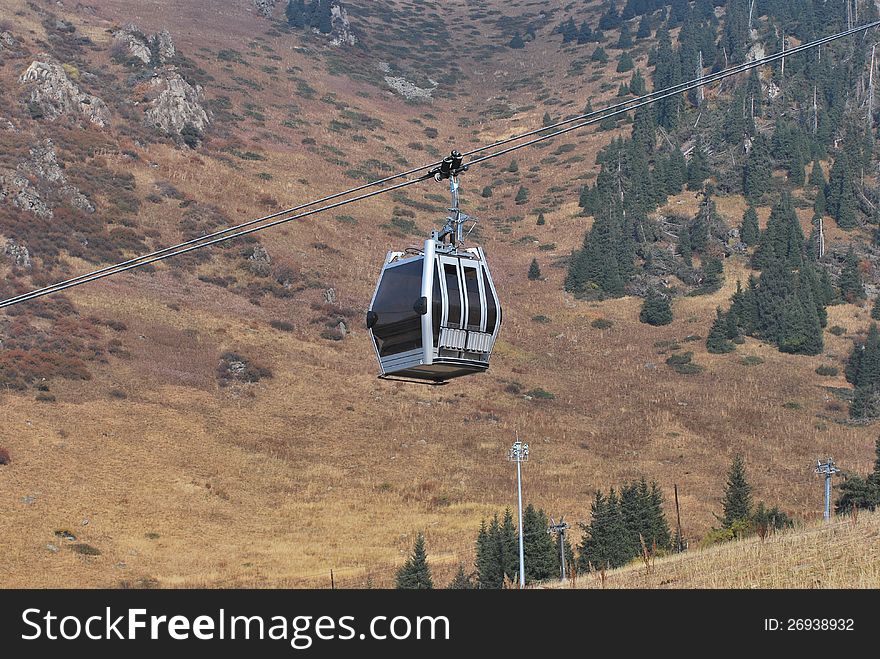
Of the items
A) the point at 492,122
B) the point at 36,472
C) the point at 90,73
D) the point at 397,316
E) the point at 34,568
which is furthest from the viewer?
the point at 492,122

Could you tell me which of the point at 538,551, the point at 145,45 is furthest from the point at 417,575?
the point at 145,45

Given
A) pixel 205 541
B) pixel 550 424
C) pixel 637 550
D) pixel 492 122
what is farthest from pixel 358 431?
pixel 492 122

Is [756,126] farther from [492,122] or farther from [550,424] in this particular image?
[550,424]

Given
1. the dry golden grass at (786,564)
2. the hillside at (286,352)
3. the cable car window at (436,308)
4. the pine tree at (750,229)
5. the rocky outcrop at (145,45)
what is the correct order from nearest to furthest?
the cable car window at (436,308) < the dry golden grass at (786,564) < the hillside at (286,352) < the pine tree at (750,229) < the rocky outcrop at (145,45)

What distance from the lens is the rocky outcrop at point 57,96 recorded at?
103375 millimetres

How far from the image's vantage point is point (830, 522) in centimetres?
2564

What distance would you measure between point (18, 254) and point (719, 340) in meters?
58.2

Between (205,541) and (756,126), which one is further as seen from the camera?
(756,126)

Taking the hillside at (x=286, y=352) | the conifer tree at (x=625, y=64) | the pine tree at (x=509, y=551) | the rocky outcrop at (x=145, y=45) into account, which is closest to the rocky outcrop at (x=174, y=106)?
the hillside at (x=286, y=352)

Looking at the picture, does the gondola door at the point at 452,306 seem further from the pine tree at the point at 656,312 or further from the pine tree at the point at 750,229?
the pine tree at the point at 750,229

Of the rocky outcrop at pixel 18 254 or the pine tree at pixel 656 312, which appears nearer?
the rocky outcrop at pixel 18 254

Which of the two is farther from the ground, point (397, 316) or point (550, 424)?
point (550, 424)

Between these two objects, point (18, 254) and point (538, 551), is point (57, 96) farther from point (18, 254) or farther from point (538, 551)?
point (538, 551)

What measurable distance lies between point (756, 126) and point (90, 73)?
79.3 meters
